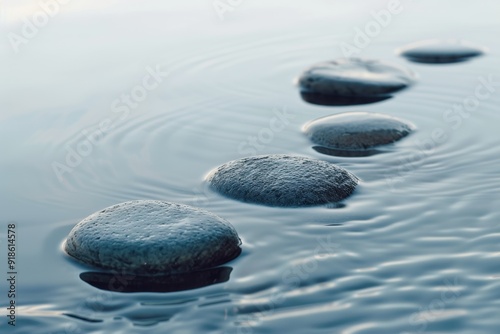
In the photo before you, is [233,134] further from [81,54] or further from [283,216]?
[81,54]

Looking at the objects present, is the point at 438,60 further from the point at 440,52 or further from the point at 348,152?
the point at 348,152

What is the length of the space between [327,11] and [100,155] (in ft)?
22.2

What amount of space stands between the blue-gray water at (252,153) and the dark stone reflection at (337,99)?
20 cm

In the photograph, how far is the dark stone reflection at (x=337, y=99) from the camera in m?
10.1

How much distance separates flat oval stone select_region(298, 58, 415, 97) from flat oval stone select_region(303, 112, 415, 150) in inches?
50.8

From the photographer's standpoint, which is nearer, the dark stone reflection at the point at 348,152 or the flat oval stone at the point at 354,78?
the dark stone reflection at the point at 348,152

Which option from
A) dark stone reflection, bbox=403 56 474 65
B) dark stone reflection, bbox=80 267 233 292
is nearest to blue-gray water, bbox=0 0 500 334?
dark stone reflection, bbox=80 267 233 292

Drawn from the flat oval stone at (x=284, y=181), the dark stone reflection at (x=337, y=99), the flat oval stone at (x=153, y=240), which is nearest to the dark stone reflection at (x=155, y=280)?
the flat oval stone at (x=153, y=240)

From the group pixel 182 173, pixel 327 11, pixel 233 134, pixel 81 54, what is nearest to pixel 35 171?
pixel 182 173

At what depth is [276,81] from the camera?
35.6 feet

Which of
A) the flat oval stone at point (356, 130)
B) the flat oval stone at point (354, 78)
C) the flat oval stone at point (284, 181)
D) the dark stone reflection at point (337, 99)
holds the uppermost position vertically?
the flat oval stone at point (354, 78)

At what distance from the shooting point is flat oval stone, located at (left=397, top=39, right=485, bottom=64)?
11.7m

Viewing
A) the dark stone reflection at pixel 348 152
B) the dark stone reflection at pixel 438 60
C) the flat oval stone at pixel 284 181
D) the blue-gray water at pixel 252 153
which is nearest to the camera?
the blue-gray water at pixel 252 153

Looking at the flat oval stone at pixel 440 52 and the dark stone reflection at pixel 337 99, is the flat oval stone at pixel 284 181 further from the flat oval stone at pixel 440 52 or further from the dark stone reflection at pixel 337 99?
the flat oval stone at pixel 440 52
